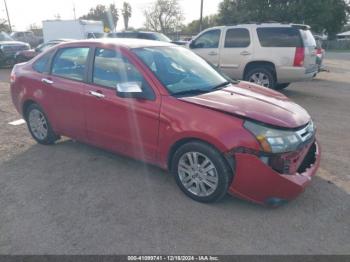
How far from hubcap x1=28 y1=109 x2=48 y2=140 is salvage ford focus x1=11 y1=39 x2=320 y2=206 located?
203mm

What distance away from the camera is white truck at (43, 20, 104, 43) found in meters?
21.9

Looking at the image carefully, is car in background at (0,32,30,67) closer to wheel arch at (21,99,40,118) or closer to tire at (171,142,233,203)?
wheel arch at (21,99,40,118)

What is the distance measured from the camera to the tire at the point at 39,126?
16.1 ft

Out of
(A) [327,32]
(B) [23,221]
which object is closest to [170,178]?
(B) [23,221]

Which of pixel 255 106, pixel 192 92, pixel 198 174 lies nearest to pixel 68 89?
pixel 192 92

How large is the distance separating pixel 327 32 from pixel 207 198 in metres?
46.8

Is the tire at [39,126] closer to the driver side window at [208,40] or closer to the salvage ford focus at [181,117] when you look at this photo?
the salvage ford focus at [181,117]

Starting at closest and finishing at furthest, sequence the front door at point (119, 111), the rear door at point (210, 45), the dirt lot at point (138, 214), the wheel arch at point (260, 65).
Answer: the dirt lot at point (138, 214), the front door at point (119, 111), the wheel arch at point (260, 65), the rear door at point (210, 45)

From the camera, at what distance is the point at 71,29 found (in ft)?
72.4

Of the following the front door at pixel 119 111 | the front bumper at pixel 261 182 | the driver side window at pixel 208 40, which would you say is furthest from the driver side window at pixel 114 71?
the driver side window at pixel 208 40

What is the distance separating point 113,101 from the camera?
379 cm

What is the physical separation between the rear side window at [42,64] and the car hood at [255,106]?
2.44 metres

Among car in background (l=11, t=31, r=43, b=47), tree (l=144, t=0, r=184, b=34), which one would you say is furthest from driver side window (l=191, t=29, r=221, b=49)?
tree (l=144, t=0, r=184, b=34)

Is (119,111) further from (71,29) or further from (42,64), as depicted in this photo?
(71,29)
